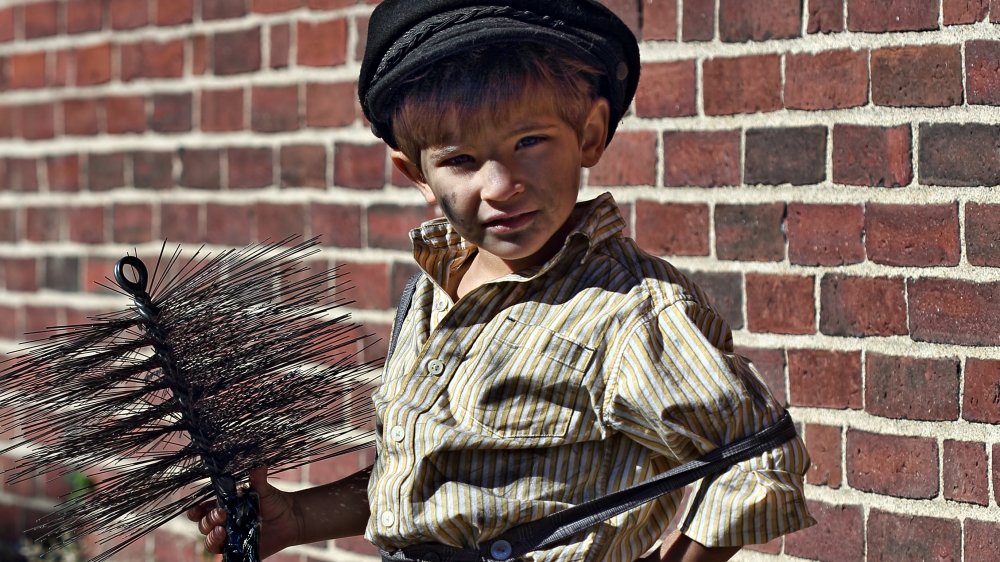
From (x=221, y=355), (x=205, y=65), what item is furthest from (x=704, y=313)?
(x=205, y=65)

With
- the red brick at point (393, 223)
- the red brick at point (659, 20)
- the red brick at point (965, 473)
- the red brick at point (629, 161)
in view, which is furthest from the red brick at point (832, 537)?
the red brick at point (393, 223)

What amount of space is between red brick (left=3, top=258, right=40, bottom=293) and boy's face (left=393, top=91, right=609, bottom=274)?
7.23ft

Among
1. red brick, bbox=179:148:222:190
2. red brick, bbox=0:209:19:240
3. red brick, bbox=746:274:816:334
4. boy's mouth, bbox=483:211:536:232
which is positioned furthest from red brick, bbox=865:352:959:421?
red brick, bbox=0:209:19:240

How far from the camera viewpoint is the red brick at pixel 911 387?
194 cm

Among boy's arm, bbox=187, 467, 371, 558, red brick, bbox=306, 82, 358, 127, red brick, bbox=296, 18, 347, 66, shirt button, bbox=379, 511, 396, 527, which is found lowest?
boy's arm, bbox=187, 467, 371, 558

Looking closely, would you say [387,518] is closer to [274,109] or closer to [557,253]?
[557,253]

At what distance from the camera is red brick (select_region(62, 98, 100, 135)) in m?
3.29

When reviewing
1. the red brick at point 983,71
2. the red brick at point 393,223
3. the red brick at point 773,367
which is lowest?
the red brick at point 773,367

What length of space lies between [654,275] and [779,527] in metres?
0.38

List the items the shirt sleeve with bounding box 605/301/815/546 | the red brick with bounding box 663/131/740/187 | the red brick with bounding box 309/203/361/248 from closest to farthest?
1. the shirt sleeve with bounding box 605/301/815/546
2. the red brick with bounding box 663/131/740/187
3. the red brick with bounding box 309/203/361/248

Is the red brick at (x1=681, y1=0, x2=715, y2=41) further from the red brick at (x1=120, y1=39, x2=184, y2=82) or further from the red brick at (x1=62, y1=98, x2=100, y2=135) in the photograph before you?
the red brick at (x1=62, y1=98, x2=100, y2=135)

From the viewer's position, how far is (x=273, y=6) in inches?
114

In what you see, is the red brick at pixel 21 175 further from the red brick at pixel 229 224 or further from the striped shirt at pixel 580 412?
the striped shirt at pixel 580 412

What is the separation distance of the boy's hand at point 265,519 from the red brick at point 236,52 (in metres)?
1.41
